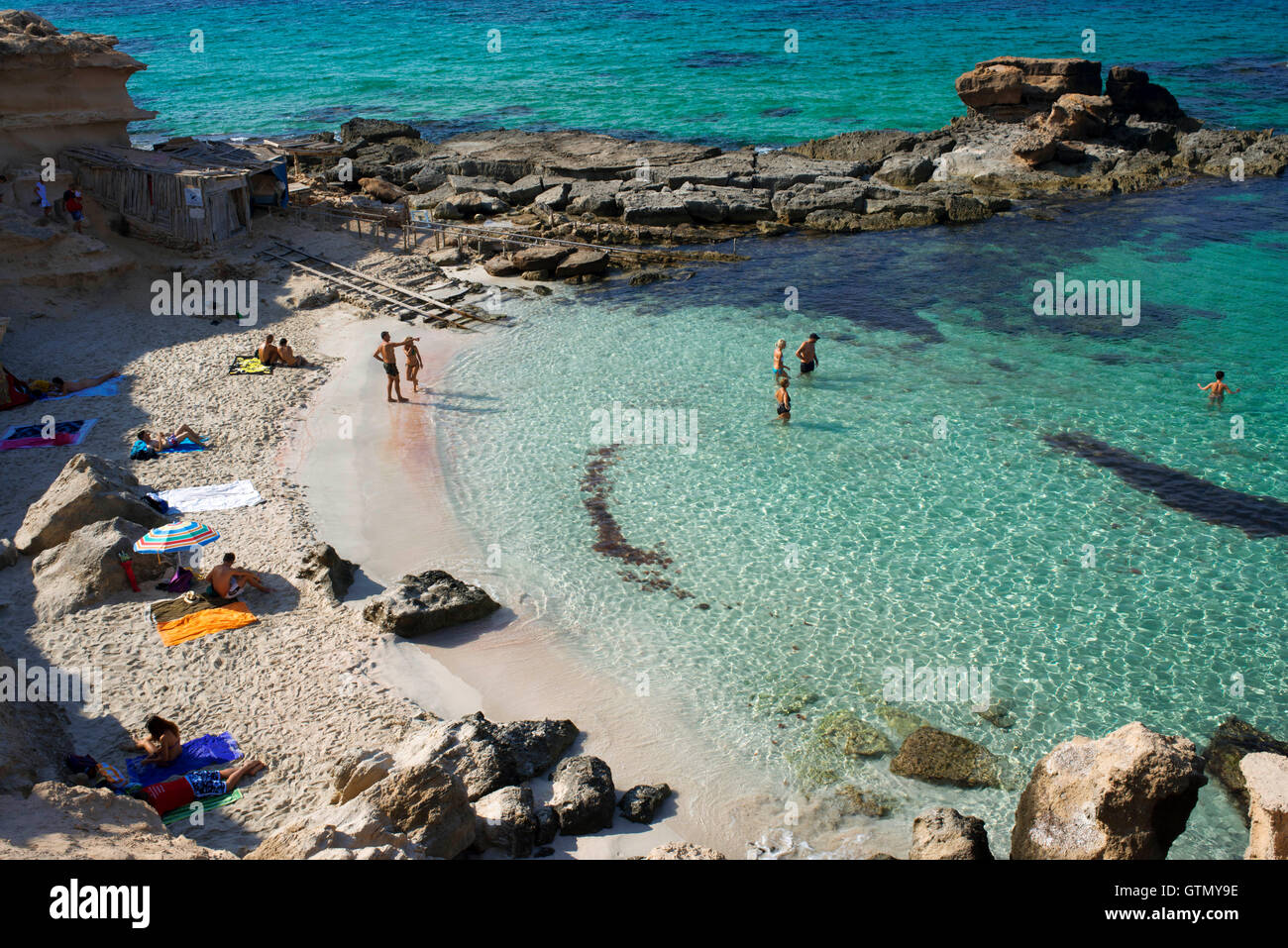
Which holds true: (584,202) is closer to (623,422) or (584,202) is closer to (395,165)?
(395,165)

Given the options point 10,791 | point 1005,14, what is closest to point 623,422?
point 10,791

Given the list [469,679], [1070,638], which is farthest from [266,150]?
[1070,638]

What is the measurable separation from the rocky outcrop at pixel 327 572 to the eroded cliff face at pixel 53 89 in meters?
19.1

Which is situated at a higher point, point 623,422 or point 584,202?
point 584,202

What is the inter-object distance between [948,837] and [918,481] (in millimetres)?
9466

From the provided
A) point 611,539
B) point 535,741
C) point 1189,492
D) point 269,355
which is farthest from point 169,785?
point 1189,492

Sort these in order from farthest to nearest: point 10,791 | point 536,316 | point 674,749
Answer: point 536,316 → point 674,749 → point 10,791

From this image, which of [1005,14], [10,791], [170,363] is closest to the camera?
[10,791]

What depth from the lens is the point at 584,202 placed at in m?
32.3

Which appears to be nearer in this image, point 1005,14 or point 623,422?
A: point 623,422

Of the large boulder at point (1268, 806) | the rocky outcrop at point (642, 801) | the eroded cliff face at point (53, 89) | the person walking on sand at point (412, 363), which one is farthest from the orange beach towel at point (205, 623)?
the eroded cliff face at point (53, 89)

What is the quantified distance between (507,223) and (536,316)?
7.83 metres

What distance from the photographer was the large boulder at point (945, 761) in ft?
35.2
